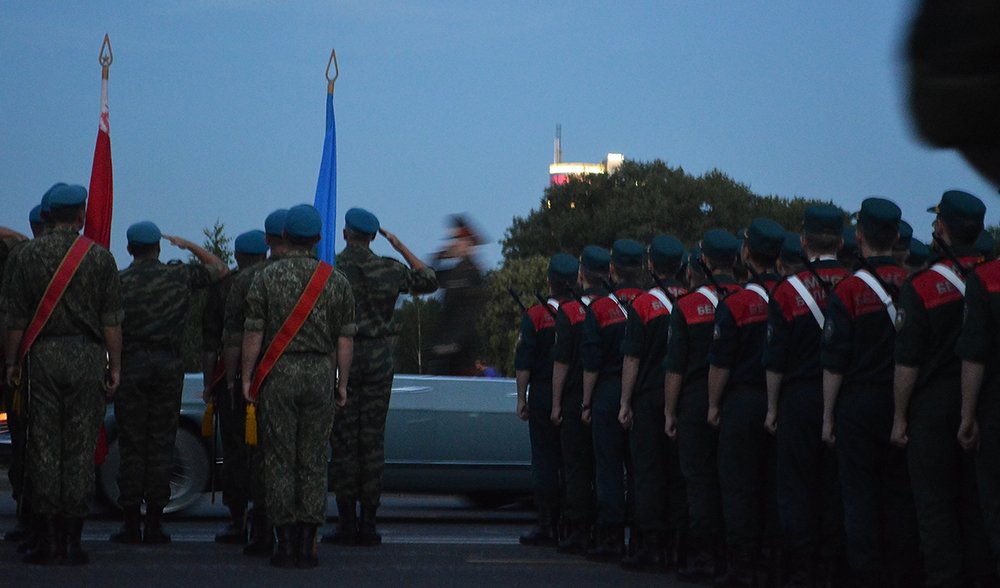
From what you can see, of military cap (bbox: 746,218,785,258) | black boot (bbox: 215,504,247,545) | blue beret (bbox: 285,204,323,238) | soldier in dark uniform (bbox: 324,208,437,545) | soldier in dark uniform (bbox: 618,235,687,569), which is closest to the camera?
military cap (bbox: 746,218,785,258)

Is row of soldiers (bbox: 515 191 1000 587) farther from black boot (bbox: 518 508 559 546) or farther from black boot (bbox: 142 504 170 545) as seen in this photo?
black boot (bbox: 142 504 170 545)

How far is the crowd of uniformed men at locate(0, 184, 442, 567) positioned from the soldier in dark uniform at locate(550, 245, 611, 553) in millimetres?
1596

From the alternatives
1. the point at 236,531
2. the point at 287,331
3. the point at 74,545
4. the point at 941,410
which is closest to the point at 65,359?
the point at 74,545

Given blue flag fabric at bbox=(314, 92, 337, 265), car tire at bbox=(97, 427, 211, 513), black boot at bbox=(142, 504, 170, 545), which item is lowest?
black boot at bbox=(142, 504, 170, 545)

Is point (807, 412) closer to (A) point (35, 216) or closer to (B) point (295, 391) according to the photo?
(B) point (295, 391)

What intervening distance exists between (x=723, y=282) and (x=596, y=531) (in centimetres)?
224

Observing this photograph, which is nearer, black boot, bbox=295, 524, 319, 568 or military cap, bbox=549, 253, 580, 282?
black boot, bbox=295, 524, 319, 568

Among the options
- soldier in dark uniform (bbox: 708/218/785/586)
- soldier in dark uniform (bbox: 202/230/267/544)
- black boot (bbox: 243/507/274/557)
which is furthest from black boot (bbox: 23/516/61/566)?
soldier in dark uniform (bbox: 708/218/785/586)

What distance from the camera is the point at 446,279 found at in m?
15.4

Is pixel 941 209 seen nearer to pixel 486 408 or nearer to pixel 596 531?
pixel 596 531

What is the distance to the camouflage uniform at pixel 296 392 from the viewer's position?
9.13 meters

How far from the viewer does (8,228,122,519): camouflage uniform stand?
8984 millimetres

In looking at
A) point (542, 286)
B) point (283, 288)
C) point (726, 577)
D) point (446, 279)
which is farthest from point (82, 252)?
point (542, 286)

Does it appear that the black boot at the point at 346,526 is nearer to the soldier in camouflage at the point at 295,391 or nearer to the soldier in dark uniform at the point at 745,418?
the soldier in camouflage at the point at 295,391
